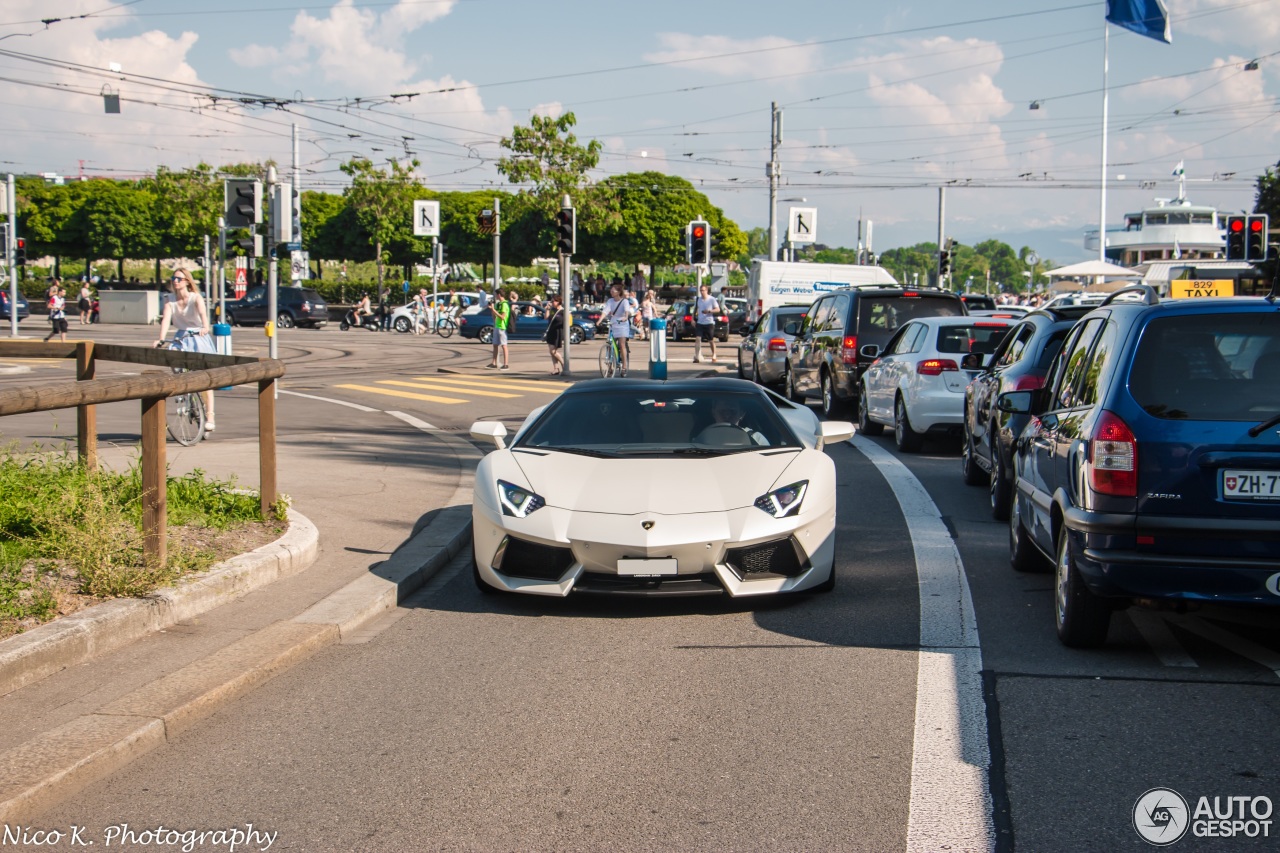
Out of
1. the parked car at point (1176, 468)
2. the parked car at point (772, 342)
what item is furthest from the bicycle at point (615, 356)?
the parked car at point (1176, 468)

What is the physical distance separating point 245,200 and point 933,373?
461 inches

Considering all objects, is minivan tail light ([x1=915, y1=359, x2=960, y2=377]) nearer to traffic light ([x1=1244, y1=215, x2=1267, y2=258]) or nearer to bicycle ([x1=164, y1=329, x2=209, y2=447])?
bicycle ([x1=164, y1=329, x2=209, y2=447])

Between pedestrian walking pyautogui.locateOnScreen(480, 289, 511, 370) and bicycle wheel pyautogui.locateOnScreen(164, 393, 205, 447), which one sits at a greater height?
pedestrian walking pyautogui.locateOnScreen(480, 289, 511, 370)

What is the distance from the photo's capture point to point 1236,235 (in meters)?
30.3

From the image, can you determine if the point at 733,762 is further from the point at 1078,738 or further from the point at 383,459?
the point at 383,459

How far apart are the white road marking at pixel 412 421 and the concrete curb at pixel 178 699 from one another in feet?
30.4

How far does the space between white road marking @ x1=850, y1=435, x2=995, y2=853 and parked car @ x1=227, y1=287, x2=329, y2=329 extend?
4961 centimetres

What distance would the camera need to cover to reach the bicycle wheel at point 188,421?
48.1 feet

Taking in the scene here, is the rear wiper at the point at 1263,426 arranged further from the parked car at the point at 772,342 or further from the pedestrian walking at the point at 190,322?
the parked car at the point at 772,342

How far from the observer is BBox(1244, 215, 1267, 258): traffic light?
2970 cm

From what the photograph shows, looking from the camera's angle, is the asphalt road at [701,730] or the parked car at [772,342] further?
the parked car at [772,342]

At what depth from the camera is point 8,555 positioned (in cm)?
665

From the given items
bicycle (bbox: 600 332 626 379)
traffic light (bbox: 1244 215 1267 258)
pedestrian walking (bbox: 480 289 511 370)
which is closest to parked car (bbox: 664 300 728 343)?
pedestrian walking (bbox: 480 289 511 370)

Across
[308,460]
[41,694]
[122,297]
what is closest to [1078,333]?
[41,694]
